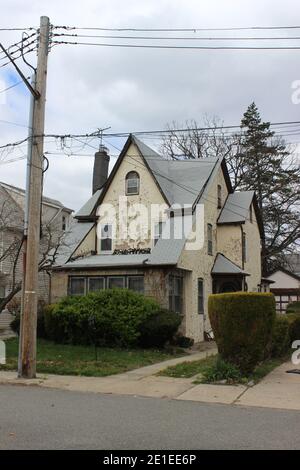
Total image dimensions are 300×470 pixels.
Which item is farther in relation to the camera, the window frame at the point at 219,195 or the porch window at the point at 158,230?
the window frame at the point at 219,195

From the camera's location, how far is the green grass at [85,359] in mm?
14141

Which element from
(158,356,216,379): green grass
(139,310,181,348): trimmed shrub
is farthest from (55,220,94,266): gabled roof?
(158,356,216,379): green grass

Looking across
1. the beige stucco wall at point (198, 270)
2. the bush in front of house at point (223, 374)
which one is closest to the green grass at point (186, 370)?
the bush in front of house at point (223, 374)

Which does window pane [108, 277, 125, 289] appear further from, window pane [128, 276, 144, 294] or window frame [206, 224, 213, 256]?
window frame [206, 224, 213, 256]

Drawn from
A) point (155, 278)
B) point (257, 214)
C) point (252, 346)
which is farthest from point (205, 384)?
point (257, 214)

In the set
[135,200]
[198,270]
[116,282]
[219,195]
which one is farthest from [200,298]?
[219,195]

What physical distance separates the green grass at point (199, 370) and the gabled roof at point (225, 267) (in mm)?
9621

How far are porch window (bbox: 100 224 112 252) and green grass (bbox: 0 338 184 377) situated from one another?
627 centimetres

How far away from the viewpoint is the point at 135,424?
26.0 feet

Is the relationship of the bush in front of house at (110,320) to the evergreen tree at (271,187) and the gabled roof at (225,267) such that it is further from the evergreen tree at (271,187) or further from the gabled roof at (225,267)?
the evergreen tree at (271,187)

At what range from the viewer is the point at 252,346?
494 inches

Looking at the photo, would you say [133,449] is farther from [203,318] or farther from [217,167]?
[217,167]

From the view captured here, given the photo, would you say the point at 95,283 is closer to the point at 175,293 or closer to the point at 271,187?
the point at 175,293

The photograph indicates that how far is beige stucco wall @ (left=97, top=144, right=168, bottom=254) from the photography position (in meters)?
24.5
